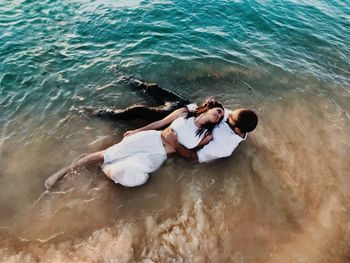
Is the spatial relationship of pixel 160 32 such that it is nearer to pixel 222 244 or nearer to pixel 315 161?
pixel 315 161

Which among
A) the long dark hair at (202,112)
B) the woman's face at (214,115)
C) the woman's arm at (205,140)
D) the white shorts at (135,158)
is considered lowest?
the white shorts at (135,158)

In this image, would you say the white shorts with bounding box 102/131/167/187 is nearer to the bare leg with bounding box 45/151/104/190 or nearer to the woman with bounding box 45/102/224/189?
the woman with bounding box 45/102/224/189

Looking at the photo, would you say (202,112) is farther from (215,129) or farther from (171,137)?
(171,137)

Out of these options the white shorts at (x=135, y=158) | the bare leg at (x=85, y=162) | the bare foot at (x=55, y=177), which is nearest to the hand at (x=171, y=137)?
the white shorts at (x=135, y=158)

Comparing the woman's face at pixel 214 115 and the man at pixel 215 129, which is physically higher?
the woman's face at pixel 214 115

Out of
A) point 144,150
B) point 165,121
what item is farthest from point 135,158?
point 165,121

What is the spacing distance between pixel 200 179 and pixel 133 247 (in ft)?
6.39

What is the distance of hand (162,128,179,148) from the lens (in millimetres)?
6641

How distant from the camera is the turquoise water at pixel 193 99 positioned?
5.63 meters

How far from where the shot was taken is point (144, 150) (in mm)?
6562

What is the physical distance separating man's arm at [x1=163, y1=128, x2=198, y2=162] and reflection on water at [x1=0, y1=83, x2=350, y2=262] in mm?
290

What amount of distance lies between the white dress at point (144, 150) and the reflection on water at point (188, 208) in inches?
10.2

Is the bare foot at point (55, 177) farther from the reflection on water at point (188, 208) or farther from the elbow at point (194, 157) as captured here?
the elbow at point (194, 157)

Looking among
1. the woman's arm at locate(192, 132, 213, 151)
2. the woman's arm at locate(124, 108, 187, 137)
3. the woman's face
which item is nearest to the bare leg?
the woman's arm at locate(124, 108, 187, 137)
